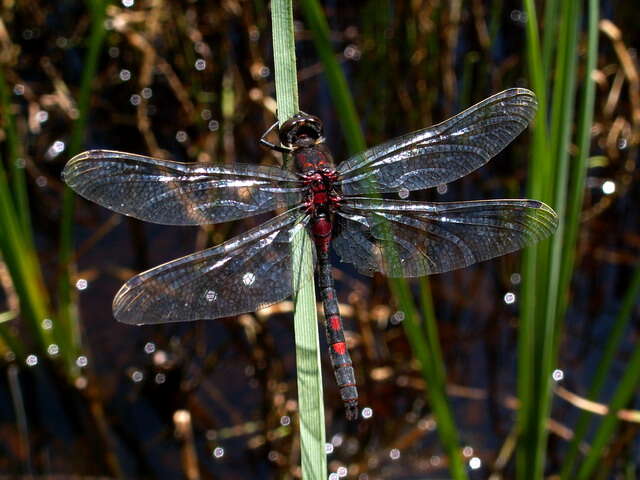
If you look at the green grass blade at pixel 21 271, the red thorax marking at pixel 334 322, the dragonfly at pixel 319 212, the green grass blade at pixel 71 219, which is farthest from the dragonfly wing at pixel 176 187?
the green grass blade at pixel 71 219

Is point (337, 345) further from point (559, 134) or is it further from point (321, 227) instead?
point (559, 134)

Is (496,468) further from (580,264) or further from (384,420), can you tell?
(580,264)

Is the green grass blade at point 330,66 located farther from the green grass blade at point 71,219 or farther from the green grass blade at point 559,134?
the green grass blade at point 71,219

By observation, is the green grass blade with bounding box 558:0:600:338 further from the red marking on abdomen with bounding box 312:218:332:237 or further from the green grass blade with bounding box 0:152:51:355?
the green grass blade with bounding box 0:152:51:355

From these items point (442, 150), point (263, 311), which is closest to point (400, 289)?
point (442, 150)

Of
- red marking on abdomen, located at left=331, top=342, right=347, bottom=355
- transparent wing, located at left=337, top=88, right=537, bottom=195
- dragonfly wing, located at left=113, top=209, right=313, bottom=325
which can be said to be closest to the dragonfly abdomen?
red marking on abdomen, located at left=331, top=342, right=347, bottom=355

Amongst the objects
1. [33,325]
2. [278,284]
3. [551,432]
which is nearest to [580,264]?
[551,432]
